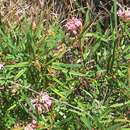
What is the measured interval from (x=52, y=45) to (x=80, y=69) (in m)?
0.14

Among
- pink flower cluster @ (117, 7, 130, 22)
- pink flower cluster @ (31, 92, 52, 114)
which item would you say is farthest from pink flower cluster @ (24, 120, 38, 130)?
pink flower cluster @ (117, 7, 130, 22)

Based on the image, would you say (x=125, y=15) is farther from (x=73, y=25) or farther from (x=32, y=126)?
(x=32, y=126)

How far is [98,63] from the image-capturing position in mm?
1933

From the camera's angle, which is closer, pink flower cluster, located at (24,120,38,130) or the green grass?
pink flower cluster, located at (24,120,38,130)

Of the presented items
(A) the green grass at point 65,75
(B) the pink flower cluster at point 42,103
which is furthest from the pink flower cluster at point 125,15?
(B) the pink flower cluster at point 42,103

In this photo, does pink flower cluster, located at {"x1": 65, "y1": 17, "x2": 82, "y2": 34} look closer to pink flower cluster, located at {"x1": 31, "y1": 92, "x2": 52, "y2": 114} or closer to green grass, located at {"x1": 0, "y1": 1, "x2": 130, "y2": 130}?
green grass, located at {"x1": 0, "y1": 1, "x2": 130, "y2": 130}

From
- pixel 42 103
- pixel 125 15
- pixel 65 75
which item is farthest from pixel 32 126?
pixel 125 15

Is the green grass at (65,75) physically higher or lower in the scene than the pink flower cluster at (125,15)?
lower

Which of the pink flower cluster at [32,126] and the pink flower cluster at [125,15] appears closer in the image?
the pink flower cluster at [32,126]

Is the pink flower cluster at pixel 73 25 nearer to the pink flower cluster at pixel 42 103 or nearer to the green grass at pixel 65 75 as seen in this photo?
the green grass at pixel 65 75

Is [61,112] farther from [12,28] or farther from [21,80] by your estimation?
[12,28]

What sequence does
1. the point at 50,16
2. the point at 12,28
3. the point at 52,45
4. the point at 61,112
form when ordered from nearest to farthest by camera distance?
the point at 61,112
the point at 52,45
the point at 12,28
the point at 50,16

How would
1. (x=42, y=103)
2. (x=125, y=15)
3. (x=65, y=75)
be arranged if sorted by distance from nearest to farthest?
(x=42, y=103) < (x=125, y=15) < (x=65, y=75)

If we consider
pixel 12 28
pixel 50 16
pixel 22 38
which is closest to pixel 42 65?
pixel 22 38
